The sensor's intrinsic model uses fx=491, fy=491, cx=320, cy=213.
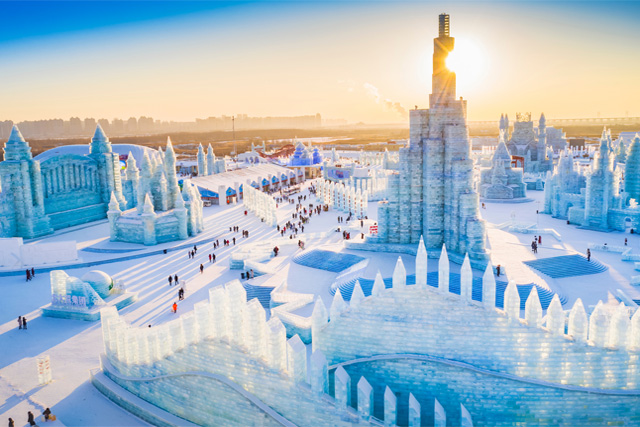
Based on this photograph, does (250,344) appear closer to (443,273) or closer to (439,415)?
(439,415)

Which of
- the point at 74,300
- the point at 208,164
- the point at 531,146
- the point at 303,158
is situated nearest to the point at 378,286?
the point at 74,300

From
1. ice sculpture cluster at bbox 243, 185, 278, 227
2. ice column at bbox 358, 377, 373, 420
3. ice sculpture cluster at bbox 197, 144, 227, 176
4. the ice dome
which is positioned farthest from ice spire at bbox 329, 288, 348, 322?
ice sculpture cluster at bbox 197, 144, 227, 176

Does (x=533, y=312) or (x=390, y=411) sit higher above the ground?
(x=533, y=312)

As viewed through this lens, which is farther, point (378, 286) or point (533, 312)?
point (378, 286)

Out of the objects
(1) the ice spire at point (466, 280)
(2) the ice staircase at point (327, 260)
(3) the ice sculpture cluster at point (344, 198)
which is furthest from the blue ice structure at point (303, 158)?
(1) the ice spire at point (466, 280)

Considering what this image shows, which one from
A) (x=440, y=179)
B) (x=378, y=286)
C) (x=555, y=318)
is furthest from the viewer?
(x=440, y=179)

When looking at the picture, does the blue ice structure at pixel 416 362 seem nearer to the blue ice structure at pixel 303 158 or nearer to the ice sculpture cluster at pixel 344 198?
the ice sculpture cluster at pixel 344 198
